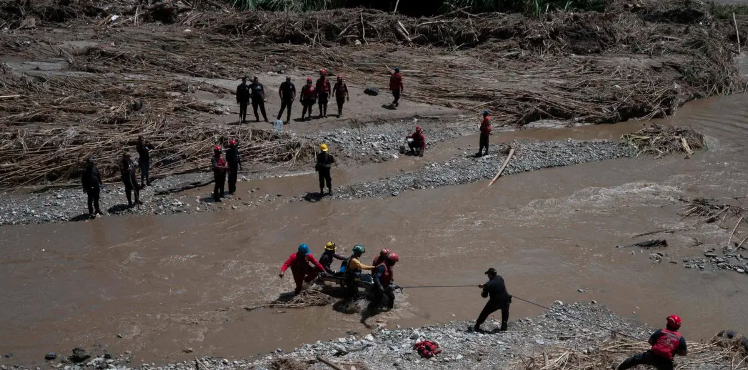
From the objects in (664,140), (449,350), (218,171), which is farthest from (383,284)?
(664,140)

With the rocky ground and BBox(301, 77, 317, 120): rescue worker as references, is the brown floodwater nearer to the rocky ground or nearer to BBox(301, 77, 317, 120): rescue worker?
the rocky ground

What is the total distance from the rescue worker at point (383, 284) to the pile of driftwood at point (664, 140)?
1143 cm

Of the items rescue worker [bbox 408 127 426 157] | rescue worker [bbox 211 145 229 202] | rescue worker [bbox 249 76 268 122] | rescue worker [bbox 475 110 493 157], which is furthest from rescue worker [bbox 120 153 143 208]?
rescue worker [bbox 475 110 493 157]

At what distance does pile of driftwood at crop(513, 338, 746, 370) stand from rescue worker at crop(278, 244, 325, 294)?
3.93 meters

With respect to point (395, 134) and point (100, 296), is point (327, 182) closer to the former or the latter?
point (395, 134)

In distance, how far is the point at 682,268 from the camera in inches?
592

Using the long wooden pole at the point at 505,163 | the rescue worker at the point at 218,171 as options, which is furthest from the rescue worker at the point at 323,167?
the long wooden pole at the point at 505,163

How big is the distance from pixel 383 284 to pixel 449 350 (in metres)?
1.81

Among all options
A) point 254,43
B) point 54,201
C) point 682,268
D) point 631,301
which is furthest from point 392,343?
point 254,43

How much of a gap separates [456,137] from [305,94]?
4.49 metres

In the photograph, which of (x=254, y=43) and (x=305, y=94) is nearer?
(x=305, y=94)

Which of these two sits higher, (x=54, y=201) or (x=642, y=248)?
(x=54, y=201)

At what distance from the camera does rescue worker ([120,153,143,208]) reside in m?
16.6

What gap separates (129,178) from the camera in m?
16.7
